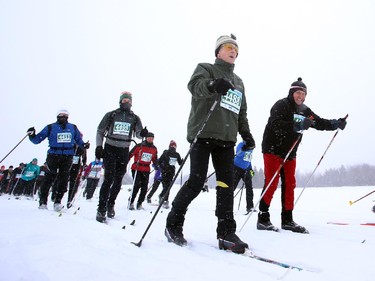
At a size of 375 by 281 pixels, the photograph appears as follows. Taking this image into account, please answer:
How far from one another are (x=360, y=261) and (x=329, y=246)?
0.63 metres

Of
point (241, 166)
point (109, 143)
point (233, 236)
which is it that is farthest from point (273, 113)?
point (241, 166)

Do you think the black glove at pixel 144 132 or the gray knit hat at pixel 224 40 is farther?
the black glove at pixel 144 132

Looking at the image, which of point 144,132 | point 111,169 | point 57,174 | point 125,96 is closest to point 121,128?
point 144,132

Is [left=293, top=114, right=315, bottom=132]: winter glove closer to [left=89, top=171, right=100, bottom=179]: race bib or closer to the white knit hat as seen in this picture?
the white knit hat

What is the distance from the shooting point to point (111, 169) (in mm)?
5090

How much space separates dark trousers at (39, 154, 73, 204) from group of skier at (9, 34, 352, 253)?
0.06ft

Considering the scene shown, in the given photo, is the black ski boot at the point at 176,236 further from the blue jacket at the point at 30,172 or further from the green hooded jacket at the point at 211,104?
the blue jacket at the point at 30,172

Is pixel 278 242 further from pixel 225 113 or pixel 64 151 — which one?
pixel 64 151

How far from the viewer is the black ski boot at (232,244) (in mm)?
2721

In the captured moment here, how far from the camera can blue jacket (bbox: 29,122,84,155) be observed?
6410mm

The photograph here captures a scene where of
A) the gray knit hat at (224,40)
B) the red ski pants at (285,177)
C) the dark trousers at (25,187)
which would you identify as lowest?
the dark trousers at (25,187)

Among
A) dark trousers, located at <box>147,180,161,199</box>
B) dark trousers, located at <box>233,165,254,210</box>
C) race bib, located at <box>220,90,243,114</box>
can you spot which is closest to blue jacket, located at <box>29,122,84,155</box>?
dark trousers, located at <box>233,165,254,210</box>

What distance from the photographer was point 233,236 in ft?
9.50

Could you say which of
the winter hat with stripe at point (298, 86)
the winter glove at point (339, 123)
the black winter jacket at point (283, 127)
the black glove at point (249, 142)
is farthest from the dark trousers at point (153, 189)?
the black glove at point (249, 142)
